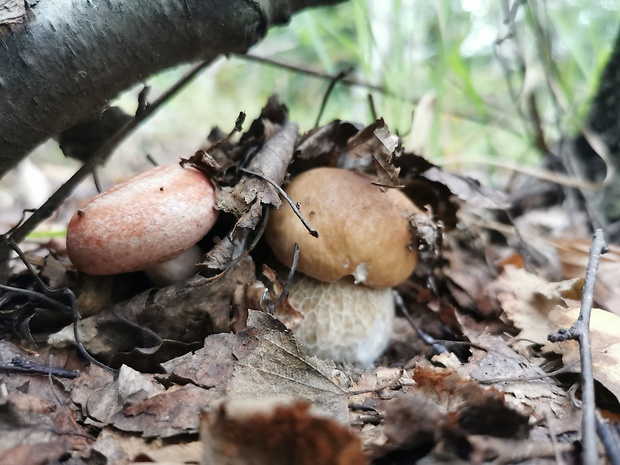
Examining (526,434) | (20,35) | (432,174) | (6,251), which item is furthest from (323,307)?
(20,35)

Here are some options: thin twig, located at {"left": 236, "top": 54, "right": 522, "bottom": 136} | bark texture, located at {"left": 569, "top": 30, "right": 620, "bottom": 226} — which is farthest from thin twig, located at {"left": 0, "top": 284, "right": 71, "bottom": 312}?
bark texture, located at {"left": 569, "top": 30, "right": 620, "bottom": 226}

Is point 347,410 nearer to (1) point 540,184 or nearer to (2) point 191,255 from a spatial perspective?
(2) point 191,255

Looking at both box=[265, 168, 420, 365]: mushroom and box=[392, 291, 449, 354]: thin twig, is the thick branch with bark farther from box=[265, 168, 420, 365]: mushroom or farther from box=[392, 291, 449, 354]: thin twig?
box=[392, 291, 449, 354]: thin twig

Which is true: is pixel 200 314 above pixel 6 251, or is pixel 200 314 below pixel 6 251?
below

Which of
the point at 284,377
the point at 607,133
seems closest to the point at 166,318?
the point at 284,377

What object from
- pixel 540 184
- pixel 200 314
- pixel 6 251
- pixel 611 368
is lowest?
pixel 540 184

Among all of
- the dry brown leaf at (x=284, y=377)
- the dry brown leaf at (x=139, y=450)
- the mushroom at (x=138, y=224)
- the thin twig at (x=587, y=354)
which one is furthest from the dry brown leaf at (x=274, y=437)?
the mushroom at (x=138, y=224)
